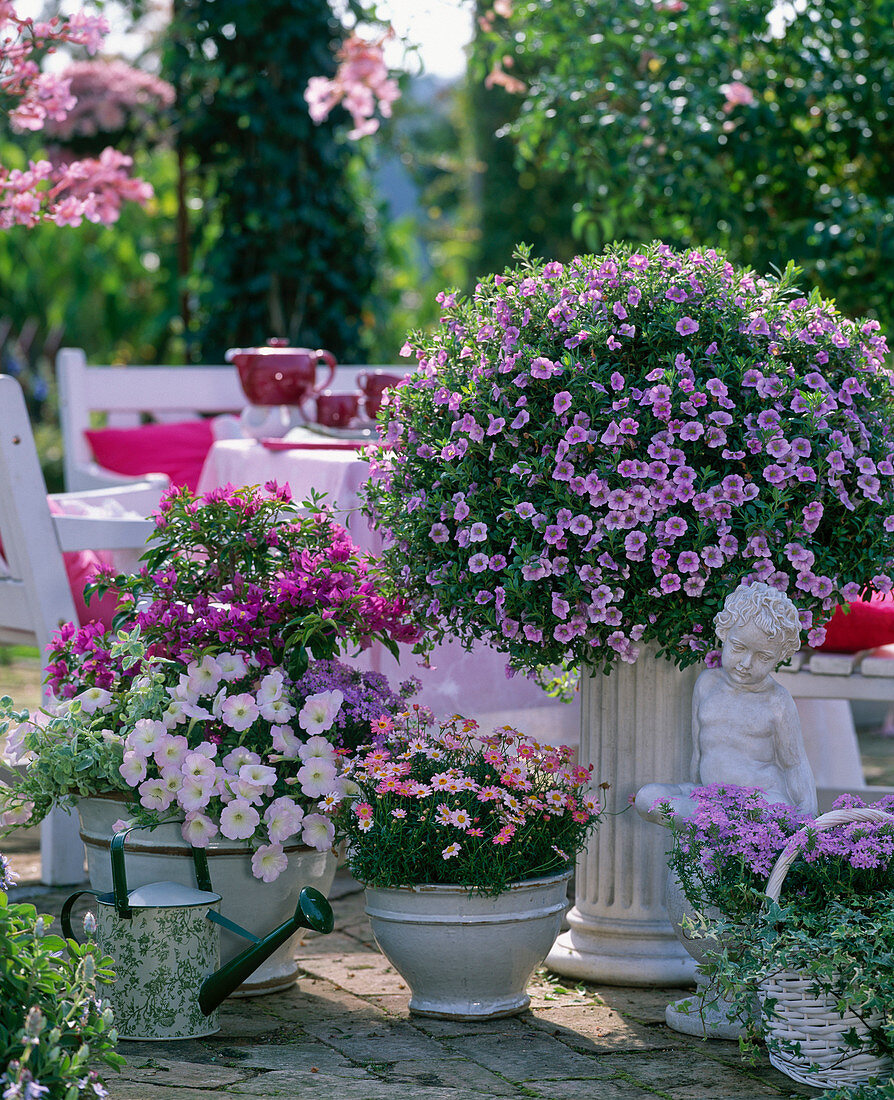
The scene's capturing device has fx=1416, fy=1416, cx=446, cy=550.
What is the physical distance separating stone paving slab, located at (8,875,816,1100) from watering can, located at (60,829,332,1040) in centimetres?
4

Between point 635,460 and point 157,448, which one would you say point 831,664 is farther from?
point 157,448

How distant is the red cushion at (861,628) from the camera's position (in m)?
2.98

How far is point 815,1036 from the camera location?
1948 millimetres

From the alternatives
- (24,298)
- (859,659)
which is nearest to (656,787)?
(859,659)

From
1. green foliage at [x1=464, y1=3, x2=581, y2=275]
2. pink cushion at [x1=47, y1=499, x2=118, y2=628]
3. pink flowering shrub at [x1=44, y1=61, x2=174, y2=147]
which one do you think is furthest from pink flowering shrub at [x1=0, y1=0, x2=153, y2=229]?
green foliage at [x1=464, y1=3, x2=581, y2=275]

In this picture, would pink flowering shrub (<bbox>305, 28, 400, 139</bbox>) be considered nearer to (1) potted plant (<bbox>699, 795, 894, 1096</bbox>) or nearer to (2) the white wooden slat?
(2) the white wooden slat

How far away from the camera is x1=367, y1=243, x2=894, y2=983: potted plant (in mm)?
2297

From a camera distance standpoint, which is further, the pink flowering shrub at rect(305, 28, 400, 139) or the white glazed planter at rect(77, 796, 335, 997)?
the pink flowering shrub at rect(305, 28, 400, 139)

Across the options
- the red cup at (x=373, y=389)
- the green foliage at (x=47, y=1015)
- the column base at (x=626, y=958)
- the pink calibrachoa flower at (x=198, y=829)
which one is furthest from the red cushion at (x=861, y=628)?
the green foliage at (x=47, y=1015)

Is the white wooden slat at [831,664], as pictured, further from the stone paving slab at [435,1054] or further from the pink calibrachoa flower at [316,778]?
the pink calibrachoa flower at [316,778]

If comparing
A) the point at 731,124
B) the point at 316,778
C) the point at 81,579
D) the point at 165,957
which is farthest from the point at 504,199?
the point at 165,957

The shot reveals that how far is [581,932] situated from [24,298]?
401 inches

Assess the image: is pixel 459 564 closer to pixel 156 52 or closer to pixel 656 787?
pixel 656 787

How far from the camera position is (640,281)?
242cm
